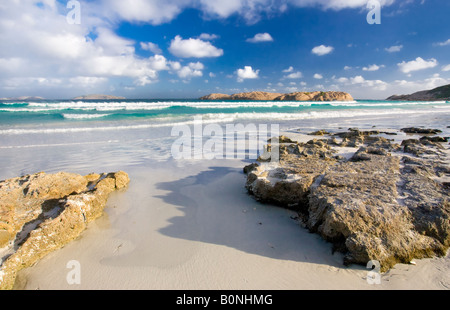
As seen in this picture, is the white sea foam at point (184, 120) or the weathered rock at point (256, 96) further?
the weathered rock at point (256, 96)

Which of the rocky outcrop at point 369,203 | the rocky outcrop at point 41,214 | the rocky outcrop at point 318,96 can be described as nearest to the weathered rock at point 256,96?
the rocky outcrop at point 318,96

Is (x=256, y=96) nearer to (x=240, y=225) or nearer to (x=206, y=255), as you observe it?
(x=240, y=225)

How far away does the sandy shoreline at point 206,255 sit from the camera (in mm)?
2084

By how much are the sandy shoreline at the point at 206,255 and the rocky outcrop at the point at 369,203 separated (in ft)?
0.53

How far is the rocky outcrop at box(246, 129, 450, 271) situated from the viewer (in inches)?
87.4

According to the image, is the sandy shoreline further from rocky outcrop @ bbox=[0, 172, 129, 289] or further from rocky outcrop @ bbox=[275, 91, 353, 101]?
rocky outcrop @ bbox=[275, 91, 353, 101]

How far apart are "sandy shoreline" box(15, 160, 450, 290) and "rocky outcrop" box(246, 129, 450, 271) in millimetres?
163

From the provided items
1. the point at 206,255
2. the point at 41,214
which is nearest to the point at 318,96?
the point at 206,255

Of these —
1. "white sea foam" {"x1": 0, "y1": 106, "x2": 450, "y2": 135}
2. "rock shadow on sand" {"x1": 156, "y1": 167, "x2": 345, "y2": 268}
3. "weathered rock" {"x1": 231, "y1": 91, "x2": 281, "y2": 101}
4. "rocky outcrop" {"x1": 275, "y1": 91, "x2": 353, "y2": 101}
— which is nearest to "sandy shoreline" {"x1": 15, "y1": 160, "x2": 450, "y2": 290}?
"rock shadow on sand" {"x1": 156, "y1": 167, "x2": 345, "y2": 268}

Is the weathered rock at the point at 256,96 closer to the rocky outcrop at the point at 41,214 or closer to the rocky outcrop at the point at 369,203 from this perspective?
the rocky outcrop at the point at 369,203

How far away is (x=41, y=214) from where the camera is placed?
295cm

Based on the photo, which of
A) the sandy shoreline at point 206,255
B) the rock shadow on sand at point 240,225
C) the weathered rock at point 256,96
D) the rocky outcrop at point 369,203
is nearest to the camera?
the sandy shoreline at point 206,255

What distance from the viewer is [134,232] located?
2887 millimetres
